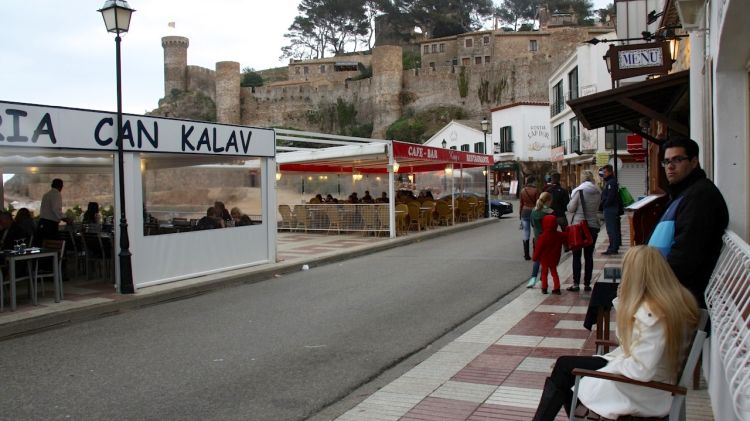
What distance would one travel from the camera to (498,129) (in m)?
52.8

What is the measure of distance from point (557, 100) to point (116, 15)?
122 feet

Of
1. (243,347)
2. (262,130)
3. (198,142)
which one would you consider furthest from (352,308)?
(262,130)

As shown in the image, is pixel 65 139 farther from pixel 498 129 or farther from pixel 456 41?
pixel 456 41

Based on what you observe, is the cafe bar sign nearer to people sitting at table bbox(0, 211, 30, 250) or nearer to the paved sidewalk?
the paved sidewalk

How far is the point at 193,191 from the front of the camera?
12578 mm

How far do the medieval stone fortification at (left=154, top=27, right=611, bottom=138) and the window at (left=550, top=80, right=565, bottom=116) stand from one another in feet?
72.1

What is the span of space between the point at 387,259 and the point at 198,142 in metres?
5.21

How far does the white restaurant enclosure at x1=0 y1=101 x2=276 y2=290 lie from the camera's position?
8.59 m

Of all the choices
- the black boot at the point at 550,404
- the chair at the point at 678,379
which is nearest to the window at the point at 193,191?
the black boot at the point at 550,404

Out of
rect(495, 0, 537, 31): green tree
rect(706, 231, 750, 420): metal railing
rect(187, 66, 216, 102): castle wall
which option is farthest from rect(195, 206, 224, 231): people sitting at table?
rect(495, 0, 537, 31): green tree

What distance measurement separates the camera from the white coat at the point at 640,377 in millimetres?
2855

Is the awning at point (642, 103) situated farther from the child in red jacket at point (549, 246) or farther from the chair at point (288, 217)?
the chair at point (288, 217)

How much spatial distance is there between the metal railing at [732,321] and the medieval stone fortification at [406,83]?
6447 cm

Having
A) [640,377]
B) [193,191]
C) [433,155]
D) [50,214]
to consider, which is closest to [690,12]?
[640,377]
